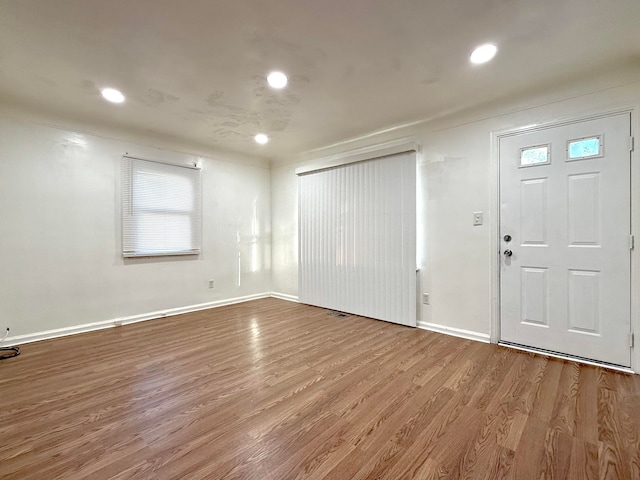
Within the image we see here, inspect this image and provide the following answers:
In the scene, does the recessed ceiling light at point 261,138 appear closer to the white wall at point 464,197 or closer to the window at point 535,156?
the white wall at point 464,197

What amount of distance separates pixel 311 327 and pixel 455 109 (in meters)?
3.04

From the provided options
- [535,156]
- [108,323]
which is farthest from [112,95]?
[535,156]

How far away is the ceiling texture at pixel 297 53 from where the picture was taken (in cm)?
181

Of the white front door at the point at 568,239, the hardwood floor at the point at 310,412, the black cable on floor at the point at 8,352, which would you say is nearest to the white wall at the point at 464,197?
the white front door at the point at 568,239

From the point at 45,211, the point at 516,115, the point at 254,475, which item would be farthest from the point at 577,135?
the point at 45,211

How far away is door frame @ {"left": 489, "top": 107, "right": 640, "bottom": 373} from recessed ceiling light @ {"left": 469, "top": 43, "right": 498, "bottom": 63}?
3.13ft

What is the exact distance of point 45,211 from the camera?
3236 millimetres

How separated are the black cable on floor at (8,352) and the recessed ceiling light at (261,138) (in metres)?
3.57

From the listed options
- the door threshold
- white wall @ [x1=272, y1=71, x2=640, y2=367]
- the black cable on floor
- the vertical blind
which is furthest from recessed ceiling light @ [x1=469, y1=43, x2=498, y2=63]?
the black cable on floor

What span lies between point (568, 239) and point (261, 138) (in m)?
3.81

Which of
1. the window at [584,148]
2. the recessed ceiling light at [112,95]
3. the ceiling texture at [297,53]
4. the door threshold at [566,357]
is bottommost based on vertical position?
the door threshold at [566,357]

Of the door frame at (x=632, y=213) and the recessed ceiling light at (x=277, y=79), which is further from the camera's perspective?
the recessed ceiling light at (x=277, y=79)

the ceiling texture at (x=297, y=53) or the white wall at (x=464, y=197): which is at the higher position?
the ceiling texture at (x=297, y=53)

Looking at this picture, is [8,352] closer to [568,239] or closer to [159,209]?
[159,209]
